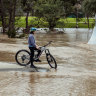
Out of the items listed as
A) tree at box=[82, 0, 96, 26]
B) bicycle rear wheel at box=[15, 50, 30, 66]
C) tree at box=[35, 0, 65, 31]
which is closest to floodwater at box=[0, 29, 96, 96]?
bicycle rear wheel at box=[15, 50, 30, 66]

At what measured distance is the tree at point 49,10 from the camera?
50.5 metres

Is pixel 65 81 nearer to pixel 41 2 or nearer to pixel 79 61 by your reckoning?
pixel 79 61

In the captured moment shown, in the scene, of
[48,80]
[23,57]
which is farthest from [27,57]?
[48,80]

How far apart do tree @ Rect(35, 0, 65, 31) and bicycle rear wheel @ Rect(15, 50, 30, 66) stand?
36510mm

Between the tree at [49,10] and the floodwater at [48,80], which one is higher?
the tree at [49,10]

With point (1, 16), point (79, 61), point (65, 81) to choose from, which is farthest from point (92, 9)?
point (65, 81)

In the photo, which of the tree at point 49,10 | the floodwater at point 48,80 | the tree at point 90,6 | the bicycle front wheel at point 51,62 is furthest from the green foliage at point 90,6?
the bicycle front wheel at point 51,62

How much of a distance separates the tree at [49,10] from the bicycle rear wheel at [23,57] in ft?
120

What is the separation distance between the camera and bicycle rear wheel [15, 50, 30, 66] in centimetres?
1395

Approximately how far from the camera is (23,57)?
14.0m

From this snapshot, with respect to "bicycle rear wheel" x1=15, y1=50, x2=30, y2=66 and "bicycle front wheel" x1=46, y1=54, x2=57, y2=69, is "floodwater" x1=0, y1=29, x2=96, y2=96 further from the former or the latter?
"bicycle rear wheel" x1=15, y1=50, x2=30, y2=66

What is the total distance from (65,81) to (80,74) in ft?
5.60

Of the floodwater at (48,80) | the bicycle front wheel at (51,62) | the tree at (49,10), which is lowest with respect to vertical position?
the floodwater at (48,80)

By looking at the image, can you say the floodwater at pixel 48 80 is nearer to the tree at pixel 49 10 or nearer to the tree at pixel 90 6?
the tree at pixel 90 6
